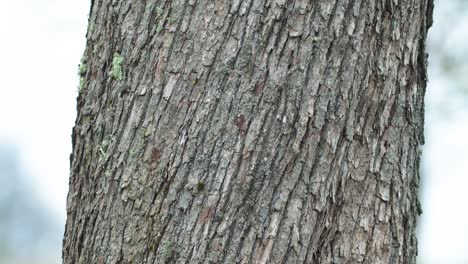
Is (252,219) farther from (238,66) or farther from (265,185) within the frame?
(238,66)

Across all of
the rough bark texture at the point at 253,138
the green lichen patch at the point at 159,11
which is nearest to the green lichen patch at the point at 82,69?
the rough bark texture at the point at 253,138

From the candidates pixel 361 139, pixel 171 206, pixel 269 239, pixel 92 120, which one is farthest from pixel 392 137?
pixel 92 120

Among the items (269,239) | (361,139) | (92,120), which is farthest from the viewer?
(92,120)

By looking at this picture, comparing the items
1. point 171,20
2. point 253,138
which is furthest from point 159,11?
point 253,138

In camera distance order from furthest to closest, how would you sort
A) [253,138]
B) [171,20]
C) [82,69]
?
[82,69]
[171,20]
[253,138]

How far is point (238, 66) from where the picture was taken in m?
2.07

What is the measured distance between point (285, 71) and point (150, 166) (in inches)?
16.7

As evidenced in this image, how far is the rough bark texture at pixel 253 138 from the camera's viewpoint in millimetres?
2010

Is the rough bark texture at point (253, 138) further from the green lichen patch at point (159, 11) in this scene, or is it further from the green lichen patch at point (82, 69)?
the green lichen patch at point (82, 69)

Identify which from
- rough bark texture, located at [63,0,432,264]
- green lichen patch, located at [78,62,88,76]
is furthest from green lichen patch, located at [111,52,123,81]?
green lichen patch, located at [78,62,88,76]

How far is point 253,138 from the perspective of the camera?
203 centimetres

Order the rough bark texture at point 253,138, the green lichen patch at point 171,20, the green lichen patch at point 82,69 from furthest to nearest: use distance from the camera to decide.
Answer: the green lichen patch at point 82,69
the green lichen patch at point 171,20
the rough bark texture at point 253,138

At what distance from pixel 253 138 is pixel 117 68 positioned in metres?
0.46

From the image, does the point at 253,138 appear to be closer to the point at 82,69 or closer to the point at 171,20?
the point at 171,20
